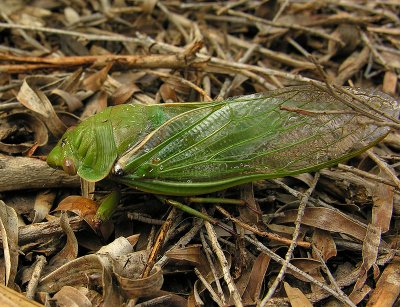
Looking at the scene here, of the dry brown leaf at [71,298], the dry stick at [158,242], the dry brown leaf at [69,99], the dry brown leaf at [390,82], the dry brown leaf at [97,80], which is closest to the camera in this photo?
the dry brown leaf at [71,298]

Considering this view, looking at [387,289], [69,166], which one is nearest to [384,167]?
[387,289]

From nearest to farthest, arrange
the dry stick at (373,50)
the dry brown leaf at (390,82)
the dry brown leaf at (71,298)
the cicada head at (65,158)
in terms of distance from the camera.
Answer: the dry brown leaf at (71,298) → the cicada head at (65,158) → the dry brown leaf at (390,82) → the dry stick at (373,50)

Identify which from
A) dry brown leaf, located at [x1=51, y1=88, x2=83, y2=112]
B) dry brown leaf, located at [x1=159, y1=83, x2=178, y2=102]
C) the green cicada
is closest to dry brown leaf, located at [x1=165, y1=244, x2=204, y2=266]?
the green cicada

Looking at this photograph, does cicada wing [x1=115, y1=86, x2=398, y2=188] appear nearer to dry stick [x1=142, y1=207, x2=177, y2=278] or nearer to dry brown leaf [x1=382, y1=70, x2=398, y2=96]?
dry stick [x1=142, y1=207, x2=177, y2=278]

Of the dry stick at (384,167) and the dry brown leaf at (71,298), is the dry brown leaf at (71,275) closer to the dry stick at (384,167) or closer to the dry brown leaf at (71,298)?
the dry brown leaf at (71,298)

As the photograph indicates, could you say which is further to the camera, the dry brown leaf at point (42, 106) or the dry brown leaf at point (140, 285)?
the dry brown leaf at point (42, 106)

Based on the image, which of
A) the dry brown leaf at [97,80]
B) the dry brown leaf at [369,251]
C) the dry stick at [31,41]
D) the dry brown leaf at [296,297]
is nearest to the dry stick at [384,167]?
the dry brown leaf at [369,251]
